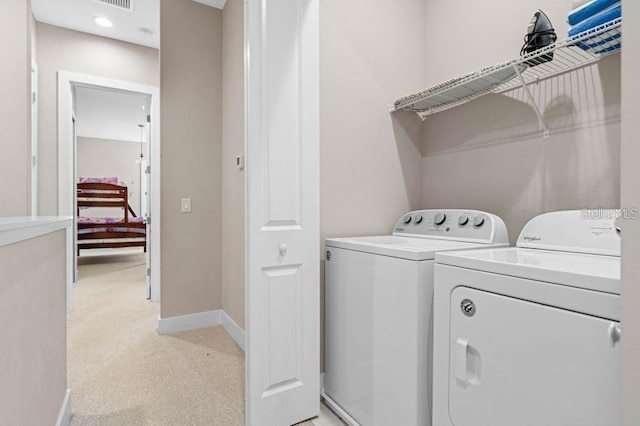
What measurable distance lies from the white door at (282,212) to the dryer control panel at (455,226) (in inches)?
23.2

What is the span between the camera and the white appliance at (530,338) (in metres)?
0.72

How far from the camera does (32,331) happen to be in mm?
985

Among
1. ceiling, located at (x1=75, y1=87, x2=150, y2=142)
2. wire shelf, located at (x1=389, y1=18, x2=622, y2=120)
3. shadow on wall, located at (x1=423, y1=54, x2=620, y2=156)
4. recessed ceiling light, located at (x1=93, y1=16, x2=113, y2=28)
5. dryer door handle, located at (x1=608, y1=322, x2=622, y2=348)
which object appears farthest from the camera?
ceiling, located at (x1=75, y1=87, x2=150, y2=142)

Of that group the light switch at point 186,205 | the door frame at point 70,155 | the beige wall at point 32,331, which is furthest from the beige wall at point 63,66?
the beige wall at point 32,331

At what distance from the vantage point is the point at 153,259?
131 inches

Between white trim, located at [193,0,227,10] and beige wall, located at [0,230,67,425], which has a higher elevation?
white trim, located at [193,0,227,10]

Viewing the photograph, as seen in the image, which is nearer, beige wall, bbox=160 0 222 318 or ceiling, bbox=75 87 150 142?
beige wall, bbox=160 0 222 318

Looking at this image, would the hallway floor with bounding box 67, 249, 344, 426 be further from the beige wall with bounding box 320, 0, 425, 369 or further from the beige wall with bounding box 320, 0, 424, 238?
the beige wall with bounding box 320, 0, 424, 238

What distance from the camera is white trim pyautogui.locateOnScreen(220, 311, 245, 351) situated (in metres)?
2.35

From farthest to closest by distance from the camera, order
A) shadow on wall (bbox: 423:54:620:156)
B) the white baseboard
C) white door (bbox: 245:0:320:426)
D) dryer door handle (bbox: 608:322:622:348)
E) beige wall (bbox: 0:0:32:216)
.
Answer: the white baseboard, beige wall (bbox: 0:0:32:216), white door (bbox: 245:0:320:426), shadow on wall (bbox: 423:54:620:156), dryer door handle (bbox: 608:322:622:348)

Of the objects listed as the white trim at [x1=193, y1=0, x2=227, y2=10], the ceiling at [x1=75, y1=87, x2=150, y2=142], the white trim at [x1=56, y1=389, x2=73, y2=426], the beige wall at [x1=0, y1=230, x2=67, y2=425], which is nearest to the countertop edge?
the beige wall at [x1=0, y1=230, x2=67, y2=425]

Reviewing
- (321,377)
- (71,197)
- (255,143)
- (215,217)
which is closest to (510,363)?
(321,377)

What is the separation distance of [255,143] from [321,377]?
1.25 metres

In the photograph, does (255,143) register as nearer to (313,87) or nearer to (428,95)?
(313,87)
